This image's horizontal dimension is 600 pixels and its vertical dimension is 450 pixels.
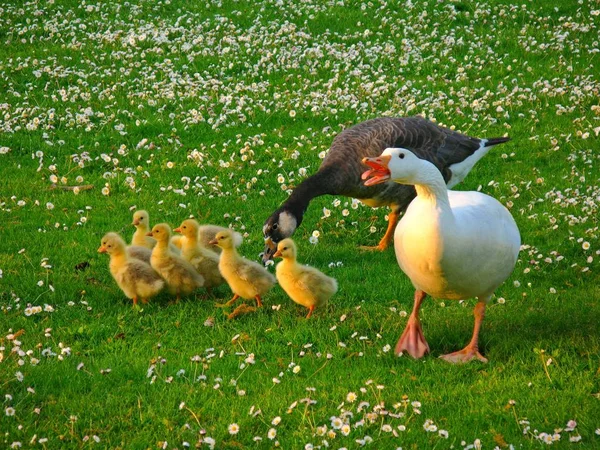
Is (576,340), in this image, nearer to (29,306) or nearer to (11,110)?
(29,306)

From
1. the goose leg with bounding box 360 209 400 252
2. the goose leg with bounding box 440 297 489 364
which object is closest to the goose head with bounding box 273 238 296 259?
the goose leg with bounding box 440 297 489 364

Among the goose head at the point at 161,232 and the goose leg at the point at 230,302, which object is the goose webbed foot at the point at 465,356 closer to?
the goose leg at the point at 230,302

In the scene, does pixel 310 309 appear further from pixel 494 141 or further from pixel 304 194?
pixel 494 141

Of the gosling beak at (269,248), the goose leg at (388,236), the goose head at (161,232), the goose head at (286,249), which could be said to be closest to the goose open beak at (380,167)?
the goose head at (286,249)

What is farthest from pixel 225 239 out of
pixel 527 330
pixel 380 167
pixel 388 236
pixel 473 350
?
pixel 527 330

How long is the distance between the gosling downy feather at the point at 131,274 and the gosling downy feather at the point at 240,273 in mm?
702

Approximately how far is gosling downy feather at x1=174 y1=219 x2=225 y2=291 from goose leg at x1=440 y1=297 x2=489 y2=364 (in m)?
2.82

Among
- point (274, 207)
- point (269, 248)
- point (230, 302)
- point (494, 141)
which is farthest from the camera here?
point (274, 207)

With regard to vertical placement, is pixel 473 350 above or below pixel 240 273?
below

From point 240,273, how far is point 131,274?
3.77 feet

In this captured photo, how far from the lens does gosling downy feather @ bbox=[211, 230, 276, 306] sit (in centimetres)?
869

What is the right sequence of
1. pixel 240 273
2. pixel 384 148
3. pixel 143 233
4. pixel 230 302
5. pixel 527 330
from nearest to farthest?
pixel 527 330 → pixel 240 273 → pixel 230 302 → pixel 143 233 → pixel 384 148

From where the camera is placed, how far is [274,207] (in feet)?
38.8

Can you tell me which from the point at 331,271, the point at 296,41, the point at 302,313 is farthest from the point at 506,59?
the point at 302,313
